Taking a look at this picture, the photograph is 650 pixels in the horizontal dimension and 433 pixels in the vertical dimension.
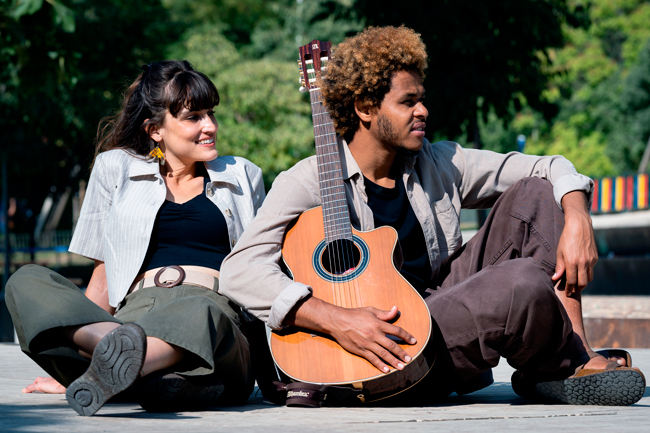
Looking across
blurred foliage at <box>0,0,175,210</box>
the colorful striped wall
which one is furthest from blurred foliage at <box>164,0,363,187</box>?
the colorful striped wall

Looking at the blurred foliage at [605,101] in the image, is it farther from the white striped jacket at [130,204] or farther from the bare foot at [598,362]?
the bare foot at [598,362]

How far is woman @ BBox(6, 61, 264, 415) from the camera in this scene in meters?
2.82

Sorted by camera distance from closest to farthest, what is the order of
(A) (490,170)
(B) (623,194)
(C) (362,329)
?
(C) (362,329) < (A) (490,170) < (B) (623,194)

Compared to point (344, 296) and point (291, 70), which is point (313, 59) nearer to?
point (344, 296)

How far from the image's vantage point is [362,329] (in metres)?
2.98

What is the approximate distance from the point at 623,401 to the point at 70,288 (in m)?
2.15

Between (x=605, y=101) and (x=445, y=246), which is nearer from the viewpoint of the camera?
(x=445, y=246)

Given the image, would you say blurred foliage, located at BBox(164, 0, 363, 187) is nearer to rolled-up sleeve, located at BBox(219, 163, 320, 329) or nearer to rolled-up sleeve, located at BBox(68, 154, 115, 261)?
rolled-up sleeve, located at BBox(68, 154, 115, 261)

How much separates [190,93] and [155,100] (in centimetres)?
22

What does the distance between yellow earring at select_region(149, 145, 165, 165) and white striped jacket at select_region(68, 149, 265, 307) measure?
0.15 ft

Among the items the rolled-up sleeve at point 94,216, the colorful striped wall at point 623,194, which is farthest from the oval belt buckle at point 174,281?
the colorful striped wall at point 623,194

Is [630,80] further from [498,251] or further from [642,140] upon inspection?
[498,251]

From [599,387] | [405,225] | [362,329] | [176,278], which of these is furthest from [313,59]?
[599,387]

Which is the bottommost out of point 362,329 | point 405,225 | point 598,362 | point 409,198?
point 598,362
